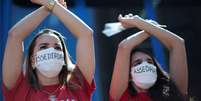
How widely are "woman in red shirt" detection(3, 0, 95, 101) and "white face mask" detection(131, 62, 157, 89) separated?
0.31 metres

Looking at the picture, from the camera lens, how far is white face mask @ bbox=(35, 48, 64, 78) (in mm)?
3625

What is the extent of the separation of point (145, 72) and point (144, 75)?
2 centimetres

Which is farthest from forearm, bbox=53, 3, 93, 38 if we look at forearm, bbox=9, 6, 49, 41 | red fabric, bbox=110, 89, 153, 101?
red fabric, bbox=110, 89, 153, 101

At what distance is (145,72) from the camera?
381cm

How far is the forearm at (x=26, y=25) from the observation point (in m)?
3.73

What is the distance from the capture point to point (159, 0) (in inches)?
211

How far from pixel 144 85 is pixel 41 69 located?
72 centimetres

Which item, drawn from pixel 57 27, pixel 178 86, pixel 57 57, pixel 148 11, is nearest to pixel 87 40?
pixel 57 57

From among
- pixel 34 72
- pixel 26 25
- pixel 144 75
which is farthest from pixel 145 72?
pixel 26 25

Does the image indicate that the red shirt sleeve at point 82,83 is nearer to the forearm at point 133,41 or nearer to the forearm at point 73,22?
the forearm at point 73,22

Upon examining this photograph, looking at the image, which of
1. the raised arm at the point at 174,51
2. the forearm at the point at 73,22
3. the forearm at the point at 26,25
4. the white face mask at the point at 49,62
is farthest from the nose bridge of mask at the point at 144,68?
the forearm at the point at 26,25

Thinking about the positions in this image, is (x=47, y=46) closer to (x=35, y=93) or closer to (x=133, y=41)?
(x=35, y=93)

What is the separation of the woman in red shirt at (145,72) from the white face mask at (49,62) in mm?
447

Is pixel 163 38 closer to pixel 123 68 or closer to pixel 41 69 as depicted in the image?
pixel 123 68
